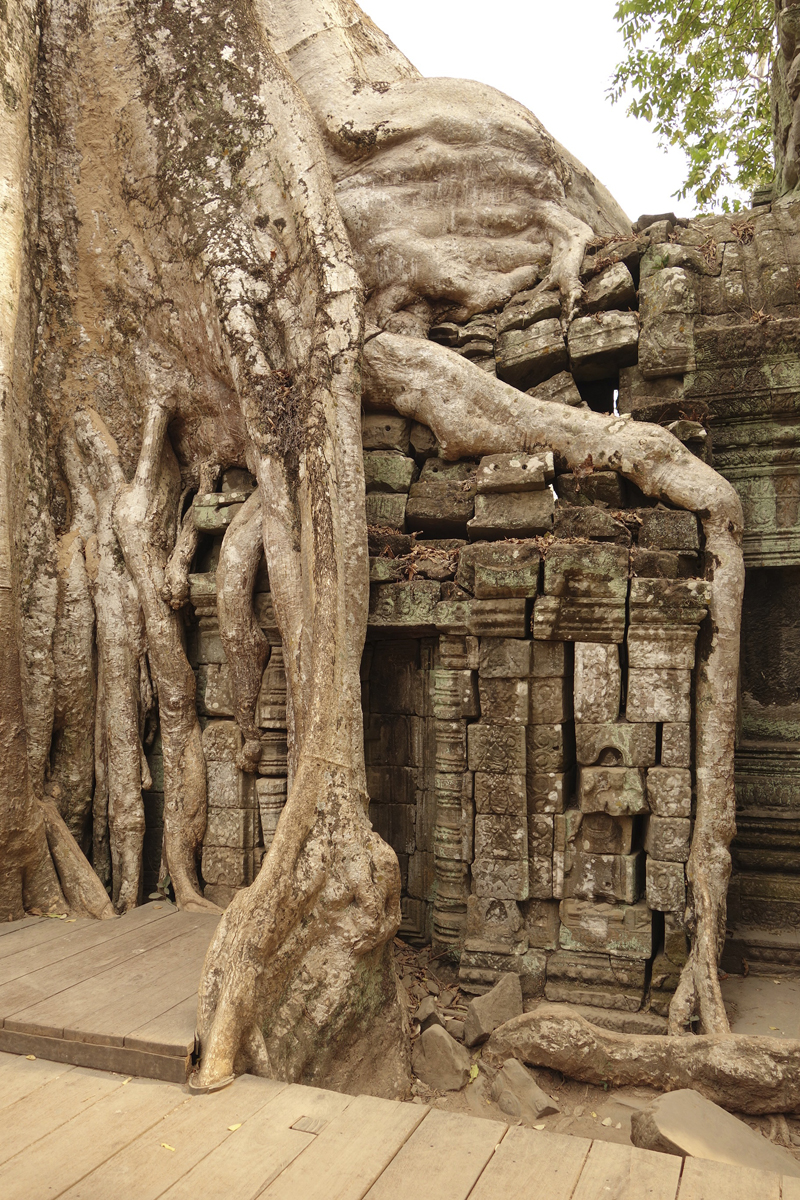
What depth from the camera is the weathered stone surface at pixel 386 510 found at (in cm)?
460

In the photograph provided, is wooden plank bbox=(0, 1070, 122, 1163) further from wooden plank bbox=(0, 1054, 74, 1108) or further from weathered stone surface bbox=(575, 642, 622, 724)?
weathered stone surface bbox=(575, 642, 622, 724)

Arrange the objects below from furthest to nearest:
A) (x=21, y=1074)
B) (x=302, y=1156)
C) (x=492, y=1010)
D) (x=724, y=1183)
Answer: (x=492, y=1010) < (x=21, y=1074) < (x=302, y=1156) < (x=724, y=1183)

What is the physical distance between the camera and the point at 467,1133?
2.40 m

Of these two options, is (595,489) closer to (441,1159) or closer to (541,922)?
(541,922)

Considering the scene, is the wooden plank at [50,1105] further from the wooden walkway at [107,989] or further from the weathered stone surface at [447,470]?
the weathered stone surface at [447,470]

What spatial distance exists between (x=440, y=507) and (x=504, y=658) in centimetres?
99

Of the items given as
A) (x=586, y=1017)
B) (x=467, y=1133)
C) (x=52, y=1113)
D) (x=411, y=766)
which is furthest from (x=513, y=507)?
(x=52, y=1113)

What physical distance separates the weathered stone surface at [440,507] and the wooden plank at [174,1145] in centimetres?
279

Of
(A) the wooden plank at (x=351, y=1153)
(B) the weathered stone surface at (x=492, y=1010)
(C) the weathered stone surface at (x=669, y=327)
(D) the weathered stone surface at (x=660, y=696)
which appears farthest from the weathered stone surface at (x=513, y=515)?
(A) the wooden plank at (x=351, y=1153)

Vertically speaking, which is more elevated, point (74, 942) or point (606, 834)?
point (606, 834)

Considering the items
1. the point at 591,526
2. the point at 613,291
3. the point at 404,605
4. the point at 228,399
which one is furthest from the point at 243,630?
the point at 613,291

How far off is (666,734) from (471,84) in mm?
4501

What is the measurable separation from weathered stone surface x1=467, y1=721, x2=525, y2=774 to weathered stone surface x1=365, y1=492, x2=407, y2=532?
1.22m

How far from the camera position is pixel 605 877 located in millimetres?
3904
